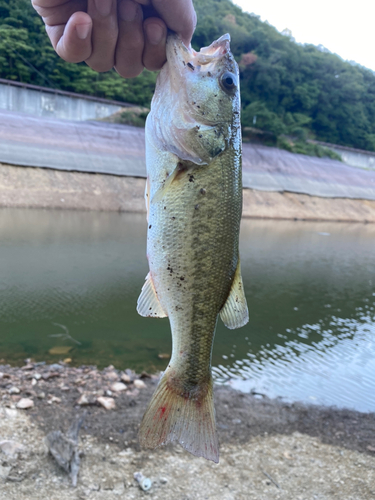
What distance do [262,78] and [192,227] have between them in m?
60.9

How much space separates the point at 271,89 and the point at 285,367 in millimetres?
58520

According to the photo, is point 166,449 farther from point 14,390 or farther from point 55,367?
point 55,367

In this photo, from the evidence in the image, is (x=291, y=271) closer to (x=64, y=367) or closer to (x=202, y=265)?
(x=64, y=367)

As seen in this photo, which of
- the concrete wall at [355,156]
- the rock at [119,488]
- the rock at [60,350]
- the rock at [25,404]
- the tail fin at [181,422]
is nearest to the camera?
the tail fin at [181,422]

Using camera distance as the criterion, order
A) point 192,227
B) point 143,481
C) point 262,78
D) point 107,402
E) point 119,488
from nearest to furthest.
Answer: point 192,227 < point 119,488 < point 143,481 < point 107,402 < point 262,78

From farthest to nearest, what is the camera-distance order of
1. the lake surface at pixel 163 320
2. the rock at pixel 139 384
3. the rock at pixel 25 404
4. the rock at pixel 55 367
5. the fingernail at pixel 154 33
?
the lake surface at pixel 163 320 < the rock at pixel 55 367 < the rock at pixel 139 384 < the rock at pixel 25 404 < the fingernail at pixel 154 33

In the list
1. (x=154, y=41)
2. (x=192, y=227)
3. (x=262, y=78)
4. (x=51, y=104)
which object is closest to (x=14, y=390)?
(x=192, y=227)

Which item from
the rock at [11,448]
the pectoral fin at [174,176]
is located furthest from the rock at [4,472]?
the pectoral fin at [174,176]

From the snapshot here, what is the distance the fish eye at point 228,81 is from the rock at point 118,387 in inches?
175

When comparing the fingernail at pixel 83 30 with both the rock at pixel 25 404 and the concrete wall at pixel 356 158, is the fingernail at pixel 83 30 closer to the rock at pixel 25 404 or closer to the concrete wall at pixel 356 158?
the rock at pixel 25 404

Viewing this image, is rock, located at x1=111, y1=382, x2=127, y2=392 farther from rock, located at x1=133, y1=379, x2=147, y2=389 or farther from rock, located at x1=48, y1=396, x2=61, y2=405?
rock, located at x1=48, y1=396, x2=61, y2=405

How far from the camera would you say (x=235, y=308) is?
195 centimetres

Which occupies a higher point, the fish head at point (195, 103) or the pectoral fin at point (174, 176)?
the fish head at point (195, 103)

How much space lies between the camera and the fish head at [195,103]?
1869 mm
